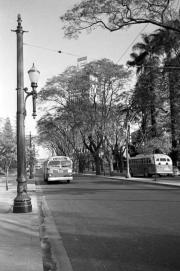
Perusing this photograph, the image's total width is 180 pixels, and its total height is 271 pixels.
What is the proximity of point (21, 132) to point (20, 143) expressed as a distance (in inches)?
14.3

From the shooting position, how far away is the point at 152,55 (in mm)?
47812

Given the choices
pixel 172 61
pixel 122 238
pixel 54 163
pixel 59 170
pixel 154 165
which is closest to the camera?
pixel 122 238

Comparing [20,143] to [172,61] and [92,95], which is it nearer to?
[172,61]

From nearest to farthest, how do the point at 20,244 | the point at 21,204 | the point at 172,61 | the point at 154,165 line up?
the point at 20,244
the point at 21,204
the point at 172,61
the point at 154,165

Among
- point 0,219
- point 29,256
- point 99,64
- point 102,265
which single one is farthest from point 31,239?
point 99,64

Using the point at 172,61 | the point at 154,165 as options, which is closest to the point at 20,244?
the point at 172,61

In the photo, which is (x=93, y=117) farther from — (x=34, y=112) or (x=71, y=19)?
(x=34, y=112)

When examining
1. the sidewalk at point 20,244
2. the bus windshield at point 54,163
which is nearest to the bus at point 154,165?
the bus windshield at point 54,163

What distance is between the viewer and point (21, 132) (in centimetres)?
1240

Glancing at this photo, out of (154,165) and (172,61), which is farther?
(154,165)

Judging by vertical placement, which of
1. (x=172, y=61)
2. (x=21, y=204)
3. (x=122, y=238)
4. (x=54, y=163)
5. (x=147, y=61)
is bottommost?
(x=122, y=238)

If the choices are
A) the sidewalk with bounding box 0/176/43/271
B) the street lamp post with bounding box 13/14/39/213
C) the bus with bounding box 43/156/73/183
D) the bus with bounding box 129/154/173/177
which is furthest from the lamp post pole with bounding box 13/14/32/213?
the bus with bounding box 129/154/173/177

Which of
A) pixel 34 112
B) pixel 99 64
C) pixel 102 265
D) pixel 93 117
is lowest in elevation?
pixel 102 265

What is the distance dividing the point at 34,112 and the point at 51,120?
44947 mm
